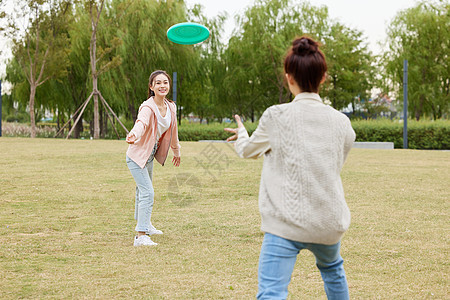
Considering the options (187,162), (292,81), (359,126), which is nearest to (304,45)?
(292,81)

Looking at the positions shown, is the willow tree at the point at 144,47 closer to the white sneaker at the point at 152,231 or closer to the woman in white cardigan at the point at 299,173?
the white sneaker at the point at 152,231

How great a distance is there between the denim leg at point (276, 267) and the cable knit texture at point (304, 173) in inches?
2.1

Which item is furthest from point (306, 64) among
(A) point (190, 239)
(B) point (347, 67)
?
(B) point (347, 67)

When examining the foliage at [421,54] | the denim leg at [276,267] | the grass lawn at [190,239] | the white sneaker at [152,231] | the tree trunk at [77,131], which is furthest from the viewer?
the tree trunk at [77,131]

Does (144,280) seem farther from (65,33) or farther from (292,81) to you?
(65,33)

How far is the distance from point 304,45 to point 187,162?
12.4 metres

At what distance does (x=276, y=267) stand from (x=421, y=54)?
34372 mm

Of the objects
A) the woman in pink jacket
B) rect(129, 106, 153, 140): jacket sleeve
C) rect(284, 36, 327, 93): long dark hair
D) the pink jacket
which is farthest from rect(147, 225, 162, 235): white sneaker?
rect(284, 36, 327, 93): long dark hair

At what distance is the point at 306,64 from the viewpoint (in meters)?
2.59

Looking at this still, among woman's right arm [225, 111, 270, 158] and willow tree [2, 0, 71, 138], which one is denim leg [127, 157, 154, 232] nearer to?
woman's right arm [225, 111, 270, 158]

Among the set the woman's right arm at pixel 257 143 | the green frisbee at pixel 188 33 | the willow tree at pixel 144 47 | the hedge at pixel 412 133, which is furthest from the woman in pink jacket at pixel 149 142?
the willow tree at pixel 144 47

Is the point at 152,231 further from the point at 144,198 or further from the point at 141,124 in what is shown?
the point at 141,124

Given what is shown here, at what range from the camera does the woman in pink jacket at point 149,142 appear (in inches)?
213

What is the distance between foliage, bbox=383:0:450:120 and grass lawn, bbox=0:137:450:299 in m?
23.4
